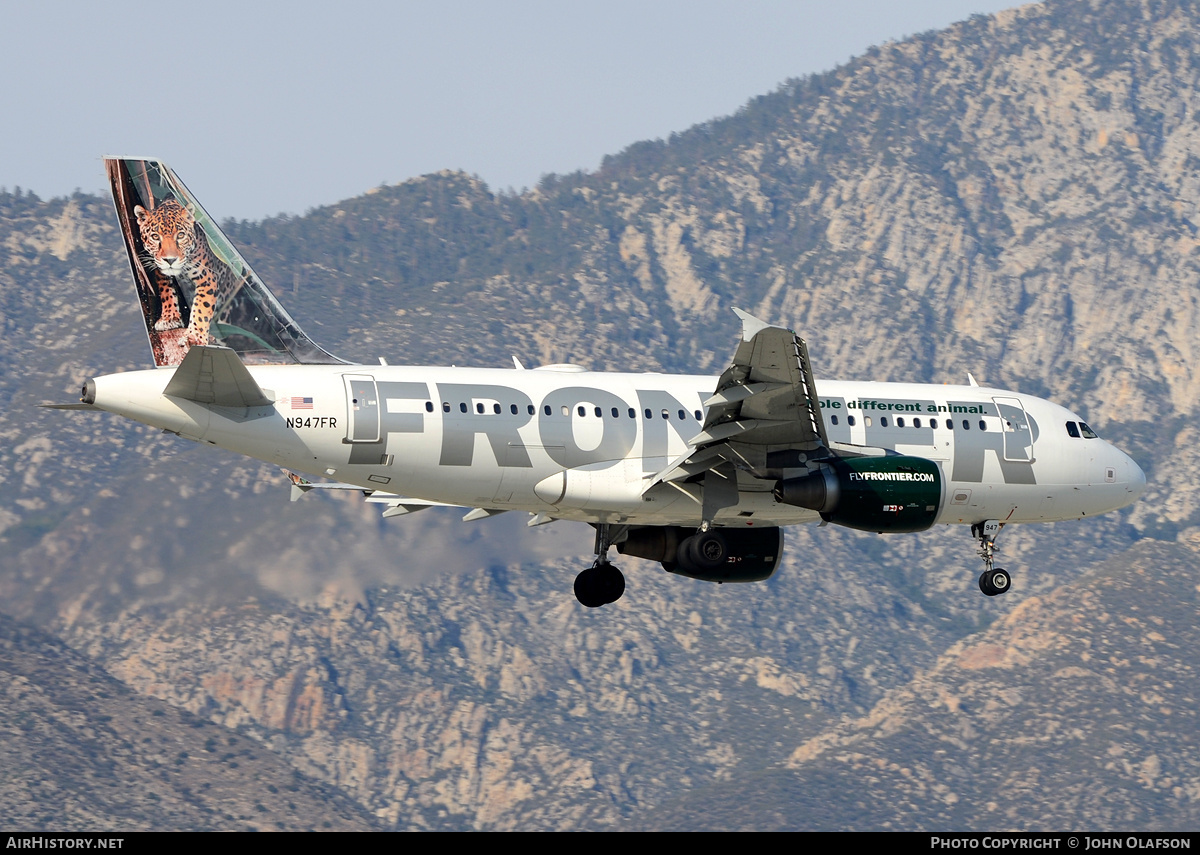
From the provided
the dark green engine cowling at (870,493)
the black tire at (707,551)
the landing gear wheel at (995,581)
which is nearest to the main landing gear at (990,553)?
the landing gear wheel at (995,581)

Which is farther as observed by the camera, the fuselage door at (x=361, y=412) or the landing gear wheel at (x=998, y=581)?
the landing gear wheel at (x=998, y=581)

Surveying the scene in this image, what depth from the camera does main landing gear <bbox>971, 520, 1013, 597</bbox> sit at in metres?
45.1

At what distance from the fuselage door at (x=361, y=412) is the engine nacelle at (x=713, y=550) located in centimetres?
827

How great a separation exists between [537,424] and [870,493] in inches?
283

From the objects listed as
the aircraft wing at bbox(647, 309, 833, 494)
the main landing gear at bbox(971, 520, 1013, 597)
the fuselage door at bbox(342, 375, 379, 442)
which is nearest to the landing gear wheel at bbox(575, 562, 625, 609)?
the aircraft wing at bbox(647, 309, 833, 494)

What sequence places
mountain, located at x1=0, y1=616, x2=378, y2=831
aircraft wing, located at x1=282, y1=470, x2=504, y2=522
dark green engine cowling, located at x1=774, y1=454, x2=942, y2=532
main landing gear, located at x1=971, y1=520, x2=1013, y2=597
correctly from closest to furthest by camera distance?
dark green engine cowling, located at x1=774, y1=454, x2=942, y2=532, aircraft wing, located at x1=282, y1=470, x2=504, y2=522, main landing gear, located at x1=971, y1=520, x2=1013, y2=597, mountain, located at x1=0, y1=616, x2=378, y2=831

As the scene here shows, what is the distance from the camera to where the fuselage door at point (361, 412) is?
128 feet

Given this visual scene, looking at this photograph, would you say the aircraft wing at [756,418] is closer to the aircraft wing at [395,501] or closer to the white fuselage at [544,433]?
the white fuselage at [544,433]

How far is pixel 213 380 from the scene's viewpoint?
37844mm

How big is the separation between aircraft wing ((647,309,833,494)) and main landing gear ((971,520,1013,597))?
6.77 m

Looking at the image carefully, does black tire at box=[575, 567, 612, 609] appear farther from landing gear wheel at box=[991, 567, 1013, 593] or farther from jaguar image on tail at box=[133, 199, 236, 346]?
jaguar image on tail at box=[133, 199, 236, 346]

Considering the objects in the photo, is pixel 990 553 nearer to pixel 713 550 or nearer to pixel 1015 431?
pixel 1015 431

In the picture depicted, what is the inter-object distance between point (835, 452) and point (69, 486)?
168 meters

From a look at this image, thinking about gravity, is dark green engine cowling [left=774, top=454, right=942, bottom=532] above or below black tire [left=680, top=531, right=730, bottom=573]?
above
